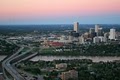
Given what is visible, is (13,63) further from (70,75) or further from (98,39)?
(98,39)

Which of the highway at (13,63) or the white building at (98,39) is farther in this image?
the white building at (98,39)

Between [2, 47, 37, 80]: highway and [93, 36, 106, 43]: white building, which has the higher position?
[2, 47, 37, 80]: highway

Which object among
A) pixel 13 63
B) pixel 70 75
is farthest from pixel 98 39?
pixel 70 75

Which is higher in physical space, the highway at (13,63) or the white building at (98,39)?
the highway at (13,63)

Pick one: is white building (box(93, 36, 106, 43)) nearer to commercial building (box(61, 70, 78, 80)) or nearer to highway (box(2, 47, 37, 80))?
highway (box(2, 47, 37, 80))

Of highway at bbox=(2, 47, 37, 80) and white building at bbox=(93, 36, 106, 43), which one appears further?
white building at bbox=(93, 36, 106, 43)

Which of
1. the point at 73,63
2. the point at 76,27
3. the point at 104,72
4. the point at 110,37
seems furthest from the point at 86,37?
the point at 104,72

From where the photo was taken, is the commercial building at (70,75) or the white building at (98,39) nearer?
the commercial building at (70,75)

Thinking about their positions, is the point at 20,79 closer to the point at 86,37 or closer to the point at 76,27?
the point at 86,37

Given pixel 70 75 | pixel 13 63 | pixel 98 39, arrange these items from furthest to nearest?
pixel 98 39 → pixel 13 63 → pixel 70 75

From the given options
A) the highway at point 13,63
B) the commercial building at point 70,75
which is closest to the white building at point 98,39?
the highway at point 13,63

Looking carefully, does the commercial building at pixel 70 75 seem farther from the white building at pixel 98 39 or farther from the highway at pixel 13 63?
the white building at pixel 98 39

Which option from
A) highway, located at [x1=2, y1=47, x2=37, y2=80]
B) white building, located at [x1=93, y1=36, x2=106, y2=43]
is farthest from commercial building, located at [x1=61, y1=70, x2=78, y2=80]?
white building, located at [x1=93, y1=36, x2=106, y2=43]
